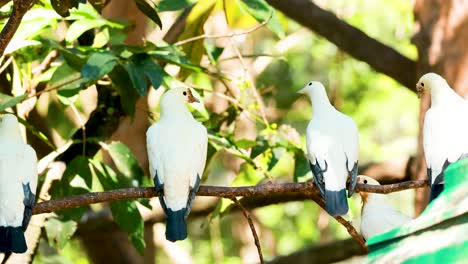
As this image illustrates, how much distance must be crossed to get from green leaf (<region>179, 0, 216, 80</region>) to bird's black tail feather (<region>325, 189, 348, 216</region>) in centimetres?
148

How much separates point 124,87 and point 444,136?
1.34 metres

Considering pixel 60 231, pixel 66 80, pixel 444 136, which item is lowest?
pixel 60 231

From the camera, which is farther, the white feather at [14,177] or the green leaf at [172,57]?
the green leaf at [172,57]

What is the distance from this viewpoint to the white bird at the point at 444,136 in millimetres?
3102

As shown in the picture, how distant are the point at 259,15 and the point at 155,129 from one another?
0.83m

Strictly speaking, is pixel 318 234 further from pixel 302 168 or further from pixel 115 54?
pixel 115 54

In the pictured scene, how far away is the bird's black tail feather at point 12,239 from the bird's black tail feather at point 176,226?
0.41 m

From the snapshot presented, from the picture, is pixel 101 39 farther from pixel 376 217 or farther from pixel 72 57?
pixel 376 217

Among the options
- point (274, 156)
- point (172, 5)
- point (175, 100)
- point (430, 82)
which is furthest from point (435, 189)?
point (172, 5)

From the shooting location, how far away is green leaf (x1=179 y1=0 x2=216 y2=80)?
4.33 m

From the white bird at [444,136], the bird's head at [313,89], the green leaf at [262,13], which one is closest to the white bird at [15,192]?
the bird's head at [313,89]

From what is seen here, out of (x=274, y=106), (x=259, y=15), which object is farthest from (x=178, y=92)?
(x=274, y=106)

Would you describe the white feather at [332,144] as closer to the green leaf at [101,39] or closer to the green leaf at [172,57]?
the green leaf at [172,57]

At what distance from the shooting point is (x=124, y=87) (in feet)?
13.0
